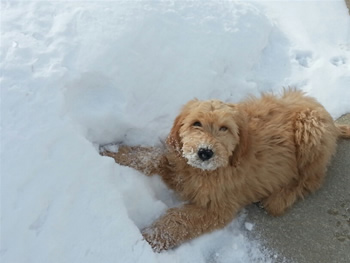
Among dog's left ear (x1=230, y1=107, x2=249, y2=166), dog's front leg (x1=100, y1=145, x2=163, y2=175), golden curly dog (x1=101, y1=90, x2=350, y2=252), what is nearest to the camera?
golden curly dog (x1=101, y1=90, x2=350, y2=252)

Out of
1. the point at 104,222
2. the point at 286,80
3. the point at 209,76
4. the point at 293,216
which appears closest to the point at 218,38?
the point at 209,76

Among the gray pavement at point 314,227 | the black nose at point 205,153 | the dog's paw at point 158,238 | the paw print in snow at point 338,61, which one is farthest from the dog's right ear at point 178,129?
the paw print in snow at point 338,61

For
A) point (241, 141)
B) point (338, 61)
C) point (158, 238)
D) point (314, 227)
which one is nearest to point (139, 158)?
point (158, 238)

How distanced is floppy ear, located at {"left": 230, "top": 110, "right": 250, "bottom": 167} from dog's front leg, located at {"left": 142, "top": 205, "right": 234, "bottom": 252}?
0.59 m

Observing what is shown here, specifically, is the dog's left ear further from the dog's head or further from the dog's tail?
the dog's tail

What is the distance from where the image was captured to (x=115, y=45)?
4.52m

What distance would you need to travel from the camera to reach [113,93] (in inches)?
173

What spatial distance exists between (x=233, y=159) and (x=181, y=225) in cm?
79

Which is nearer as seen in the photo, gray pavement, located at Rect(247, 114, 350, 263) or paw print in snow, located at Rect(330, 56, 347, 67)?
gray pavement, located at Rect(247, 114, 350, 263)

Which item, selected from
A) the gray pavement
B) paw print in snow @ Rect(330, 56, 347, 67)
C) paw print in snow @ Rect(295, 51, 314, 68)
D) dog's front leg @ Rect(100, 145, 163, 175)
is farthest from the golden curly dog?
paw print in snow @ Rect(330, 56, 347, 67)

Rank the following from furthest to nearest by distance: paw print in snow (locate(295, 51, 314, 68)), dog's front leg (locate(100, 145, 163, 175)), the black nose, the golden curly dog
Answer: paw print in snow (locate(295, 51, 314, 68)), dog's front leg (locate(100, 145, 163, 175)), the golden curly dog, the black nose

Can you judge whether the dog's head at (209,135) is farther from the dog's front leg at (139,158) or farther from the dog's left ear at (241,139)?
the dog's front leg at (139,158)

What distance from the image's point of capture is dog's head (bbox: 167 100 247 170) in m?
3.66

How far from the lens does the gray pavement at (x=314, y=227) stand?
4062 mm
